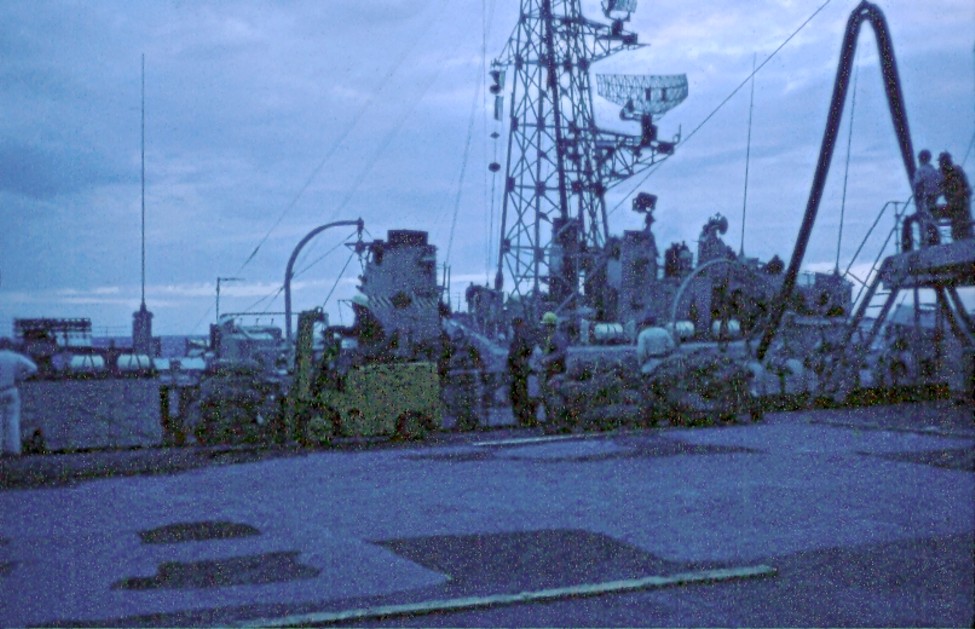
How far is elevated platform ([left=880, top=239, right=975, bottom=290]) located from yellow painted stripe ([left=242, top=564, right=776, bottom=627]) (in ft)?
46.9

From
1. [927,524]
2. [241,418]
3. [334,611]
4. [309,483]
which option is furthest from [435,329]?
[334,611]

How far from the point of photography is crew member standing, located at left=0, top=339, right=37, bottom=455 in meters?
13.0

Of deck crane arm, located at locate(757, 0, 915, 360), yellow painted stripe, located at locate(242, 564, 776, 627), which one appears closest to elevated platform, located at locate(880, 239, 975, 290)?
deck crane arm, located at locate(757, 0, 915, 360)

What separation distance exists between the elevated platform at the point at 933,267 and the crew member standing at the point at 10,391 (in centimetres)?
1517

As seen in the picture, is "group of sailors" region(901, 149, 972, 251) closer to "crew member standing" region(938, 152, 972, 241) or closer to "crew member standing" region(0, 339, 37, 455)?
"crew member standing" region(938, 152, 972, 241)

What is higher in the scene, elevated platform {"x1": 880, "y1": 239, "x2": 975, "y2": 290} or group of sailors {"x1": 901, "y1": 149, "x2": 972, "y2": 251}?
group of sailors {"x1": 901, "y1": 149, "x2": 972, "y2": 251}

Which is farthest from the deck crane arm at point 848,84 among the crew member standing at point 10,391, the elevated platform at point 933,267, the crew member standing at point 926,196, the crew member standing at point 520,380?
the crew member standing at point 10,391

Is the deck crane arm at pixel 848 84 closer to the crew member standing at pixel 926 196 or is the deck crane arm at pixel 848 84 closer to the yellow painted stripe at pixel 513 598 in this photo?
the crew member standing at pixel 926 196

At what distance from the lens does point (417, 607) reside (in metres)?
4.98

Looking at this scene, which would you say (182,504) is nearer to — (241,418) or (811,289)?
(241,418)

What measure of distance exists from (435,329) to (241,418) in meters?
8.25

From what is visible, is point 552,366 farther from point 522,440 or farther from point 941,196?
point 941,196

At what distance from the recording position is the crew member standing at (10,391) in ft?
42.5

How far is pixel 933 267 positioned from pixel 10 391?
15.8 meters
